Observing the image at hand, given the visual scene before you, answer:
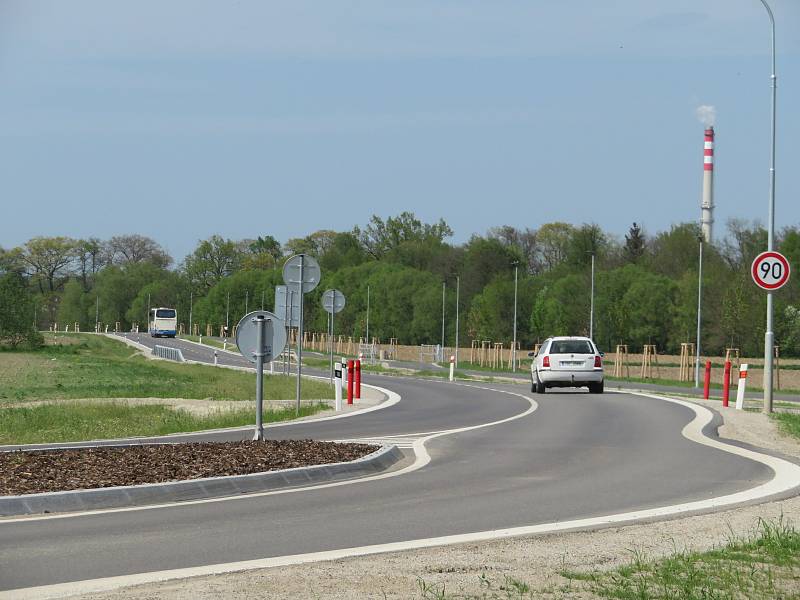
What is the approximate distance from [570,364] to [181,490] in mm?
25744

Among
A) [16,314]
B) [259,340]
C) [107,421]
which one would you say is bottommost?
[107,421]

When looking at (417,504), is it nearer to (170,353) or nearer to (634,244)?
(170,353)

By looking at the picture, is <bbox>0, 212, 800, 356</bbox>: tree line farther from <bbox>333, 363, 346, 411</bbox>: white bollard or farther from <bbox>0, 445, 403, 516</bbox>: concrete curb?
<bbox>0, 445, 403, 516</bbox>: concrete curb

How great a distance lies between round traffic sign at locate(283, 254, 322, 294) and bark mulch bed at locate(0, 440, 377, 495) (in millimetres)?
8376

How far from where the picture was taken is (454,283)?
129250 millimetres

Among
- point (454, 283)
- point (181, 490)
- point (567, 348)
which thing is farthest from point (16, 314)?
point (181, 490)

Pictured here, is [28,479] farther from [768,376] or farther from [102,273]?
[102,273]

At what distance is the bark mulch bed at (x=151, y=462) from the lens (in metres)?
13.0

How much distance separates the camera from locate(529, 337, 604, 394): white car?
3759 cm

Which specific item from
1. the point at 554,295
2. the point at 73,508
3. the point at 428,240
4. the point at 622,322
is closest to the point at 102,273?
the point at 428,240

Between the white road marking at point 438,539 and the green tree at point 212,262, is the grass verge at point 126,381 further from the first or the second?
the green tree at point 212,262

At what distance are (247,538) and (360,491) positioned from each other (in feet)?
11.0

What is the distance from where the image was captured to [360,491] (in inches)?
524

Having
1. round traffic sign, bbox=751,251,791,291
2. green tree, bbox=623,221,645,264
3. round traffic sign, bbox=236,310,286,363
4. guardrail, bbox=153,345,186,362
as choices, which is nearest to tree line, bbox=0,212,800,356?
green tree, bbox=623,221,645,264
